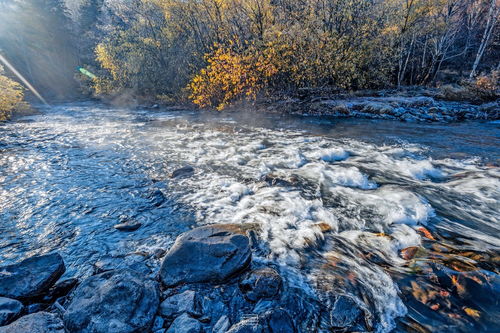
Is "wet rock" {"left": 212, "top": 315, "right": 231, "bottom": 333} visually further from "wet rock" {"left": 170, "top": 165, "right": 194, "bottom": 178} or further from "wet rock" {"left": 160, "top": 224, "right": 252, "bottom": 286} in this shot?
"wet rock" {"left": 170, "top": 165, "right": 194, "bottom": 178}

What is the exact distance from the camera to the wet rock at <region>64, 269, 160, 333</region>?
2449 mm

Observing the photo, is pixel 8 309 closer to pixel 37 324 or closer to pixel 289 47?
pixel 37 324

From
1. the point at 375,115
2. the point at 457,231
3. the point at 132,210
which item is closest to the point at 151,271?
the point at 132,210

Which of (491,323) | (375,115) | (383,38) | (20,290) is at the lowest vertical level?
(491,323)

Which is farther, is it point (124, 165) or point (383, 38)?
point (383, 38)

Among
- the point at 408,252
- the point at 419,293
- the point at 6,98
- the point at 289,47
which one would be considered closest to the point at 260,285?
the point at 419,293

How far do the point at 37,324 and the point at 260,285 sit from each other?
2.39m

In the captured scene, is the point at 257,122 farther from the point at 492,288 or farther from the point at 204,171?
the point at 492,288

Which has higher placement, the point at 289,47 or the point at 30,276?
Answer: the point at 289,47

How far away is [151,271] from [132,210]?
85.0 inches

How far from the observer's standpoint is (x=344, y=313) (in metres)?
2.75

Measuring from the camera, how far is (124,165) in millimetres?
7930

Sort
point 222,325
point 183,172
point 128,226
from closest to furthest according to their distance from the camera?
point 222,325 < point 128,226 < point 183,172

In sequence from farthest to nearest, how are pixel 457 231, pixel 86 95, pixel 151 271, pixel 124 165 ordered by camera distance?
pixel 86 95 → pixel 124 165 → pixel 457 231 → pixel 151 271
